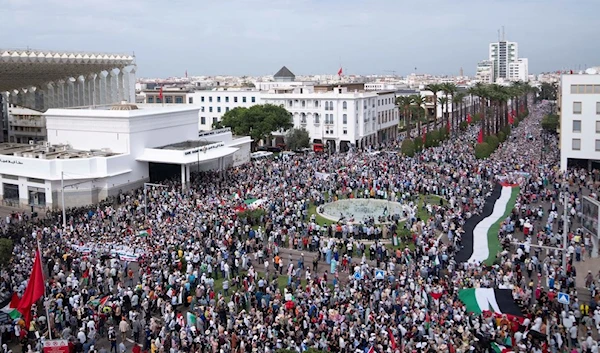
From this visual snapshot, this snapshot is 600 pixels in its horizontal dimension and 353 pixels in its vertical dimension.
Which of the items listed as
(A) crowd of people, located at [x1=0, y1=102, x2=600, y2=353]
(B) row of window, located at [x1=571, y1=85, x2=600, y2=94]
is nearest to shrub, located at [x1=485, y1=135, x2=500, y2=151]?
(B) row of window, located at [x1=571, y1=85, x2=600, y2=94]

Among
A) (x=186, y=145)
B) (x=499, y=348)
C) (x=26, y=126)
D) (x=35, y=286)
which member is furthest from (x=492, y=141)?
(x=35, y=286)

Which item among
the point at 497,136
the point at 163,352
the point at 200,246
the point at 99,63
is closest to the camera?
the point at 163,352

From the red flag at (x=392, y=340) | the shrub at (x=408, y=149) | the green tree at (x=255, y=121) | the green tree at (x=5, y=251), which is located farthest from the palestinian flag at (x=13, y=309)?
the green tree at (x=255, y=121)

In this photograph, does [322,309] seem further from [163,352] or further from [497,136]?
[497,136]

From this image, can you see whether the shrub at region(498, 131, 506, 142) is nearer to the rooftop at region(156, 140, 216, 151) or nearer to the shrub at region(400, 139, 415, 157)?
the shrub at region(400, 139, 415, 157)

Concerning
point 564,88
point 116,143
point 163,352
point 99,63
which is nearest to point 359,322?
point 163,352
